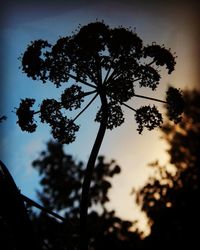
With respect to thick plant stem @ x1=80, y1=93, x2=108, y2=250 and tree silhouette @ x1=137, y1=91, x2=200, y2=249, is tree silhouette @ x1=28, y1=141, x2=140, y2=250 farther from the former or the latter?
thick plant stem @ x1=80, y1=93, x2=108, y2=250

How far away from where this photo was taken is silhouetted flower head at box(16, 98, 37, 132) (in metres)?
7.95

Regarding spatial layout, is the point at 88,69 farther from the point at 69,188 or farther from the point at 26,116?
the point at 69,188

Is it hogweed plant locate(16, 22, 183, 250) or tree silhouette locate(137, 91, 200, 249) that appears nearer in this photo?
hogweed plant locate(16, 22, 183, 250)

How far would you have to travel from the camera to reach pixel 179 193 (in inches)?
824

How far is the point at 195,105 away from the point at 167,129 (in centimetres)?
293

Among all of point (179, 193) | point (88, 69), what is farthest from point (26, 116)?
point (179, 193)

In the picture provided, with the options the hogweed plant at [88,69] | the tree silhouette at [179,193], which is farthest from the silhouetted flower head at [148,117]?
the tree silhouette at [179,193]

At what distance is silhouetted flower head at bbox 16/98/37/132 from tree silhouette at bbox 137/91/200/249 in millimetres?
12006

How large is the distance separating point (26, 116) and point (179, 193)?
49.9ft

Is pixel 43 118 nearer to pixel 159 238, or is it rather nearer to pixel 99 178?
pixel 159 238

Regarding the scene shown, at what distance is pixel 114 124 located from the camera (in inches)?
348

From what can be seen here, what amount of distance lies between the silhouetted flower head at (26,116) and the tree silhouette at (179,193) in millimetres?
12006

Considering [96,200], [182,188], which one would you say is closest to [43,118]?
[182,188]

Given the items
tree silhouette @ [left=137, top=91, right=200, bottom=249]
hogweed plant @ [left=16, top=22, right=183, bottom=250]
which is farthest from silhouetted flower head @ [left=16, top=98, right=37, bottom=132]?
tree silhouette @ [left=137, top=91, right=200, bottom=249]
